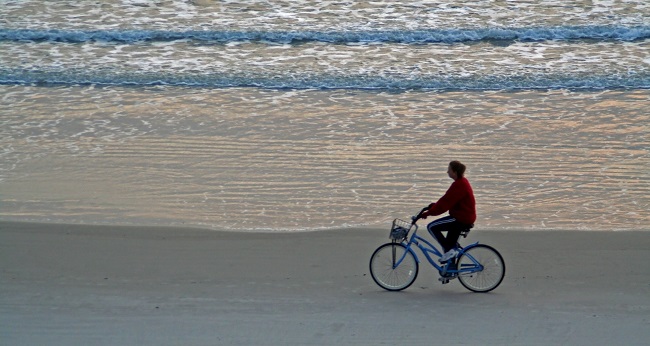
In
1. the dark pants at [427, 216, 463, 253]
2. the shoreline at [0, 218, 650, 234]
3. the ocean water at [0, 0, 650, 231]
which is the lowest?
the shoreline at [0, 218, 650, 234]

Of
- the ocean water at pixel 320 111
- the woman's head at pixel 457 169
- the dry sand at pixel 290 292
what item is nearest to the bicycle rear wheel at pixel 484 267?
the dry sand at pixel 290 292

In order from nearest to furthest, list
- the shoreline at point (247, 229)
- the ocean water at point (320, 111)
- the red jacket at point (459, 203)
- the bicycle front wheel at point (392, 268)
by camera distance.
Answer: the red jacket at point (459, 203), the bicycle front wheel at point (392, 268), the shoreline at point (247, 229), the ocean water at point (320, 111)

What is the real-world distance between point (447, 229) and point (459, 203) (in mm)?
306

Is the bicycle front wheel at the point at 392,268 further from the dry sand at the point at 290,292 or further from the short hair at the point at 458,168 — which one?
the short hair at the point at 458,168

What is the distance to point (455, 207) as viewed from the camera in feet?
24.4

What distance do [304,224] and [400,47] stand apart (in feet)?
31.6

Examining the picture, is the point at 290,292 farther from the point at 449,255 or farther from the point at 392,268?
the point at 449,255

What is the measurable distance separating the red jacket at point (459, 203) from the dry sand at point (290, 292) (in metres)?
0.79

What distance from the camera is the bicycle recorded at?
7641 millimetres

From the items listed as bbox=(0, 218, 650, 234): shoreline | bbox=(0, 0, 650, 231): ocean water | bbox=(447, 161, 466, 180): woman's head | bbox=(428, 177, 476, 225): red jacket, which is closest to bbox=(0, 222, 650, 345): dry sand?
bbox=(0, 218, 650, 234): shoreline

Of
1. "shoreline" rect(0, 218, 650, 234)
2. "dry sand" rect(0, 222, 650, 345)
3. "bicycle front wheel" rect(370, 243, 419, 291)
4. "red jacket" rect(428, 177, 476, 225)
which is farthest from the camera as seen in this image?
"shoreline" rect(0, 218, 650, 234)

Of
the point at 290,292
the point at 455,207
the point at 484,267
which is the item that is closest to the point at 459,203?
the point at 455,207

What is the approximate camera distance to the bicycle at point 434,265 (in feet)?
25.1

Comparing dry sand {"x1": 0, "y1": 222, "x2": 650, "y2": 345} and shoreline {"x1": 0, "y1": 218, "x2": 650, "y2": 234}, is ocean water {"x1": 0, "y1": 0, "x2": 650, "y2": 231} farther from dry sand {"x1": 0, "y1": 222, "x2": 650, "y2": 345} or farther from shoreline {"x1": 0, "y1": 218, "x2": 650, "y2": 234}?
dry sand {"x1": 0, "y1": 222, "x2": 650, "y2": 345}
